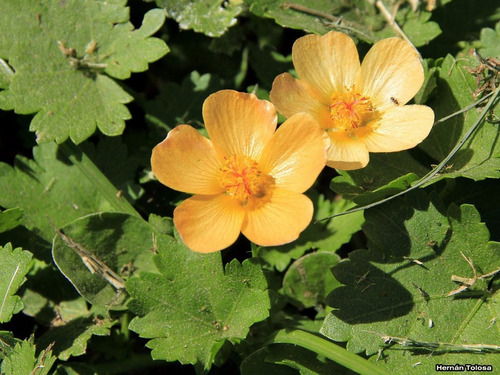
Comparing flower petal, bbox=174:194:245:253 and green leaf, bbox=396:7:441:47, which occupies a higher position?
flower petal, bbox=174:194:245:253

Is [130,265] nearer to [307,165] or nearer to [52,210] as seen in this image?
[52,210]

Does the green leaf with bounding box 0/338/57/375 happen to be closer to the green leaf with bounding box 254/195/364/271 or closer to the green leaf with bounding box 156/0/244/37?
the green leaf with bounding box 254/195/364/271

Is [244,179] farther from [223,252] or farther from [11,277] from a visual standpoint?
[11,277]

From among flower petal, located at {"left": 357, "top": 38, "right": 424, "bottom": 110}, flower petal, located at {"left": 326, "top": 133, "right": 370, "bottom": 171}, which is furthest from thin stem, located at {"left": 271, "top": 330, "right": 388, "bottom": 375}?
flower petal, located at {"left": 357, "top": 38, "right": 424, "bottom": 110}

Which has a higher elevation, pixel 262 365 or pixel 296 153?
pixel 296 153

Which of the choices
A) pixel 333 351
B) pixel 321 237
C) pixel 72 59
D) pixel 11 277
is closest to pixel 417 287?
pixel 333 351

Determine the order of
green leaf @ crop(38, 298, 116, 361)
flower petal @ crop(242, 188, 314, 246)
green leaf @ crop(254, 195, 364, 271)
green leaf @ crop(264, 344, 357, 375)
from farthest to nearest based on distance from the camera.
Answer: green leaf @ crop(254, 195, 364, 271) → green leaf @ crop(38, 298, 116, 361) → green leaf @ crop(264, 344, 357, 375) → flower petal @ crop(242, 188, 314, 246)
